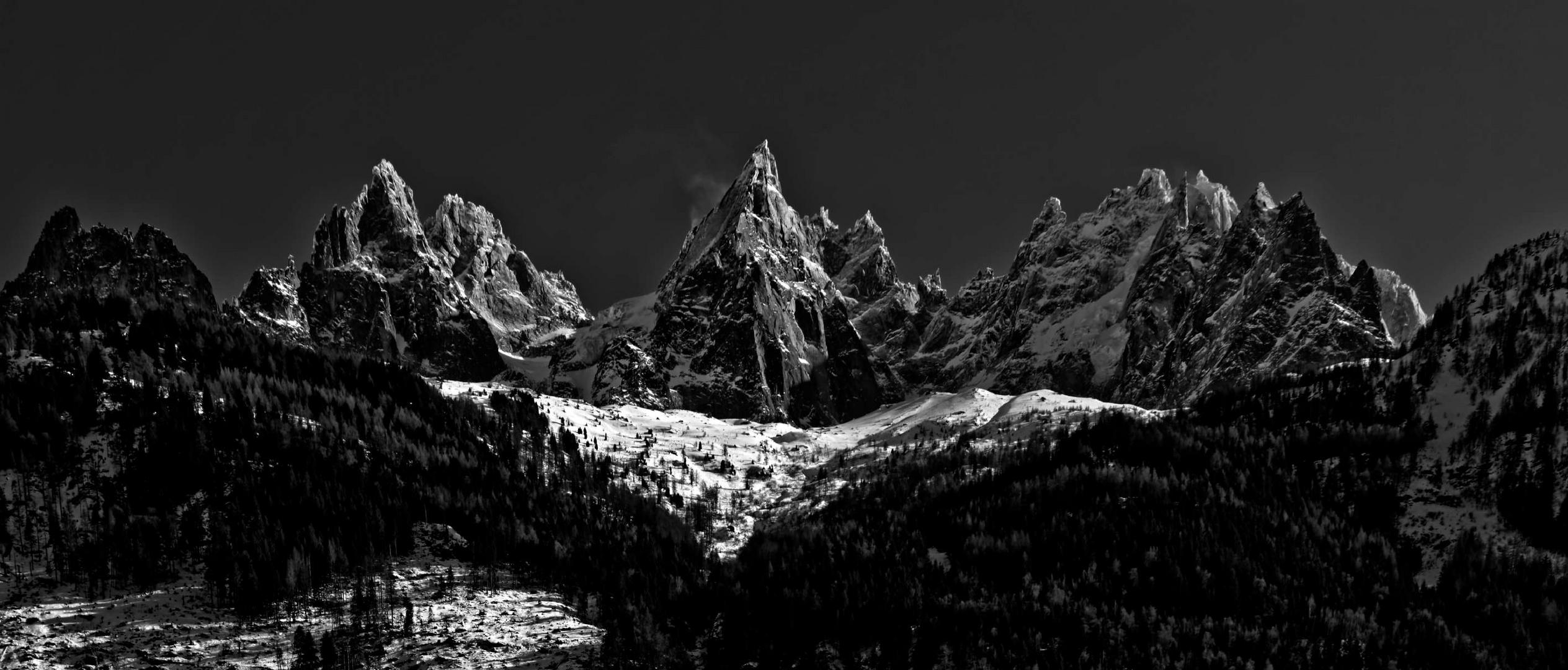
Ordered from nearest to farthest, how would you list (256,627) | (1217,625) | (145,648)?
(145,648) → (256,627) → (1217,625)

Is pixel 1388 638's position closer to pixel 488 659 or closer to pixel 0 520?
pixel 488 659

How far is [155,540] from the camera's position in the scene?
199m

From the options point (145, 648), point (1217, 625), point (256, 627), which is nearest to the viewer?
point (145, 648)

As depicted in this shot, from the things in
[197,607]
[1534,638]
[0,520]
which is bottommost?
[1534,638]

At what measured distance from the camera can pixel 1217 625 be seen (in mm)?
194000

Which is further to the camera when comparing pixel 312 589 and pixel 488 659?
pixel 312 589

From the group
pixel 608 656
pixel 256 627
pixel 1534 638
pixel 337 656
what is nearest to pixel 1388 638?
pixel 1534 638

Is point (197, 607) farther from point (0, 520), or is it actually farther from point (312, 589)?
point (0, 520)

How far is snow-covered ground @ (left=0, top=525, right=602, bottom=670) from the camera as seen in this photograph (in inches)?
6540

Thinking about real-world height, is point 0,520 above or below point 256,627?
above

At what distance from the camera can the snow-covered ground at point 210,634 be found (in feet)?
545

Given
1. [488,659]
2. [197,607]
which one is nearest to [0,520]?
[197,607]

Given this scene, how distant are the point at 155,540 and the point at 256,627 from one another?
29.4 metres

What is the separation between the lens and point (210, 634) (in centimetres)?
17800
